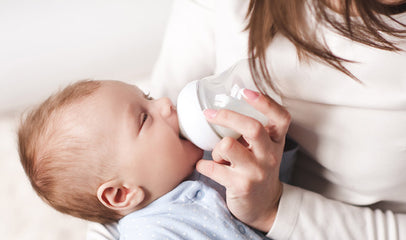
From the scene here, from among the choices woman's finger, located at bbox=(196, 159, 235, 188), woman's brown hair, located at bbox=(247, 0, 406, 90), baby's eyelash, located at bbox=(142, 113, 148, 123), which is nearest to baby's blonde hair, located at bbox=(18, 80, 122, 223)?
baby's eyelash, located at bbox=(142, 113, 148, 123)

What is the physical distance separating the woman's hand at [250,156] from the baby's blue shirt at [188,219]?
55 millimetres

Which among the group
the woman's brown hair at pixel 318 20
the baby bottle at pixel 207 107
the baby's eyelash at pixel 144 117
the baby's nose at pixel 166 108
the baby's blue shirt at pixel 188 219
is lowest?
the baby's blue shirt at pixel 188 219

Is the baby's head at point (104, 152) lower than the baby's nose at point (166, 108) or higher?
lower

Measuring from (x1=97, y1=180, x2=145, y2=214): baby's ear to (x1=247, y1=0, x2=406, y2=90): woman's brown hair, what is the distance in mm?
330

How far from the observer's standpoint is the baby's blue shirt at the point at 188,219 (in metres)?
0.78

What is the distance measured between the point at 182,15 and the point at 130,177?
1.45ft

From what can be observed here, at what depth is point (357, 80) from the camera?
678 millimetres

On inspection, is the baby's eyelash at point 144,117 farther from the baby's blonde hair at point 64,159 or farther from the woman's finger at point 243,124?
the woman's finger at point 243,124

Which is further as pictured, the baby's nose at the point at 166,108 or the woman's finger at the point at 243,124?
the baby's nose at the point at 166,108

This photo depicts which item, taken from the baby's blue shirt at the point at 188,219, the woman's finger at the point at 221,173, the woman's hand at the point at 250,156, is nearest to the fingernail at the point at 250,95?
the woman's hand at the point at 250,156

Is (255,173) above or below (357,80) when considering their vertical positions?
below

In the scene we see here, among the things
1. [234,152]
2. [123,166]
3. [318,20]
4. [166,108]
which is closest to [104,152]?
[123,166]

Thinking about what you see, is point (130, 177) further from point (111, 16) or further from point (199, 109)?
point (111, 16)

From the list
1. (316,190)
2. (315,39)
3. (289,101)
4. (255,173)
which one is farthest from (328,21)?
(316,190)
